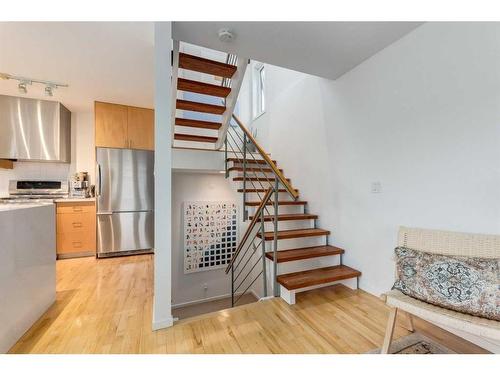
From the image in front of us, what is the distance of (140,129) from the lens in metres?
3.91

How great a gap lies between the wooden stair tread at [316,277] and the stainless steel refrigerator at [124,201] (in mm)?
2601

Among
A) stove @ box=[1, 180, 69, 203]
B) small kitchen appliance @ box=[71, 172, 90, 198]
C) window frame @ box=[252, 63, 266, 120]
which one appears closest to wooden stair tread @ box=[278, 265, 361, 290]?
window frame @ box=[252, 63, 266, 120]

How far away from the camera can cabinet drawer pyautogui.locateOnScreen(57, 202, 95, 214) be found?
3.53m

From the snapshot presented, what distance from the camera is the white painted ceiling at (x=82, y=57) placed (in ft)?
6.79

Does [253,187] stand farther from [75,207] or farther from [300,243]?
[75,207]

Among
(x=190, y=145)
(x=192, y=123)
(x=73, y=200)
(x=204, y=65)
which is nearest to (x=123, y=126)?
(x=190, y=145)

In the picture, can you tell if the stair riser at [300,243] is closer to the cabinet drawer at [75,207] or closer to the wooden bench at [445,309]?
the wooden bench at [445,309]

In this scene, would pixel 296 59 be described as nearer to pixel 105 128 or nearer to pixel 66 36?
pixel 66 36

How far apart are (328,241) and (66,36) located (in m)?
3.46

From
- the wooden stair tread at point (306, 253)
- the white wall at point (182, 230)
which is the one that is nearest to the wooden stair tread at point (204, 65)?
the white wall at point (182, 230)

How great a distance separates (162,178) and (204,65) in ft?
4.67

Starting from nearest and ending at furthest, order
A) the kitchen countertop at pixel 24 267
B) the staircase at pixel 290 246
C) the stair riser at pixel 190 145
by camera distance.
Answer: the kitchen countertop at pixel 24 267, the staircase at pixel 290 246, the stair riser at pixel 190 145
